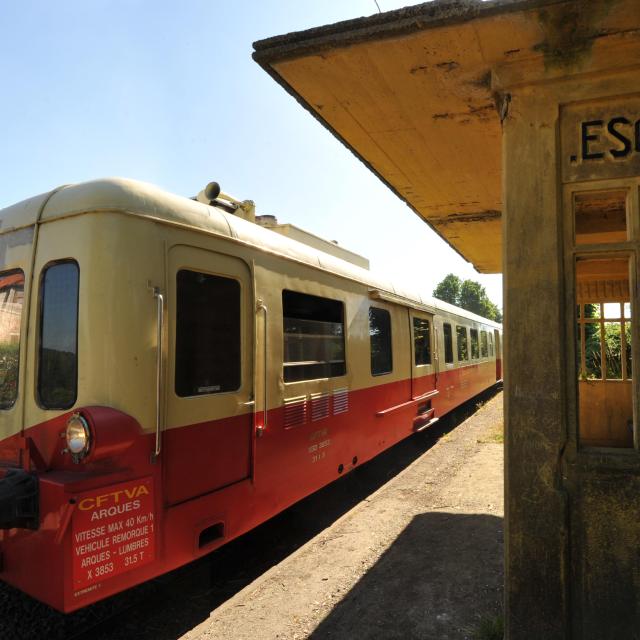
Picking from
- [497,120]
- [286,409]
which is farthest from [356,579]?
[497,120]

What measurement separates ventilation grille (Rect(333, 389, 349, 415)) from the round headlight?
116 inches

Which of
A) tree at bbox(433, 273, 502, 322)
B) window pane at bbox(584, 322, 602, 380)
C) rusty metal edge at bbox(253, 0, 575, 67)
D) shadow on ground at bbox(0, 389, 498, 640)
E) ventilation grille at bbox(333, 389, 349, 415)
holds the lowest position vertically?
shadow on ground at bbox(0, 389, 498, 640)

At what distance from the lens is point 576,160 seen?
10.0ft

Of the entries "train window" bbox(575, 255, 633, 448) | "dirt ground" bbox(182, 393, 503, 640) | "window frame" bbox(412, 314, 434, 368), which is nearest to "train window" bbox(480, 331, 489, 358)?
"window frame" bbox(412, 314, 434, 368)

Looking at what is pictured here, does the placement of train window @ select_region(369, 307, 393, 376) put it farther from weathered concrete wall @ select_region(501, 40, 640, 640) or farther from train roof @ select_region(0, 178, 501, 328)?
weathered concrete wall @ select_region(501, 40, 640, 640)

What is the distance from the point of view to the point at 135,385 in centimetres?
330

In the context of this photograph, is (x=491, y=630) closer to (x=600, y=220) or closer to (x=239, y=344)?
(x=239, y=344)

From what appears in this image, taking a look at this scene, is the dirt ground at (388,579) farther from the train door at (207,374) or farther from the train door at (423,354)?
the train door at (423,354)

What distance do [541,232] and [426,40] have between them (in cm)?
124

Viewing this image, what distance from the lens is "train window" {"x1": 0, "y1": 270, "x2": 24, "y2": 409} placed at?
361cm

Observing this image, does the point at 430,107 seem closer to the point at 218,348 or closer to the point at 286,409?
the point at 218,348

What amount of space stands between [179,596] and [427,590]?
1866 millimetres

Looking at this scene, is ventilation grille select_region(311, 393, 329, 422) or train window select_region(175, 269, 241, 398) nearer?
train window select_region(175, 269, 241, 398)

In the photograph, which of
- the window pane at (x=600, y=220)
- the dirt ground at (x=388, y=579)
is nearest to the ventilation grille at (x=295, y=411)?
the dirt ground at (x=388, y=579)
